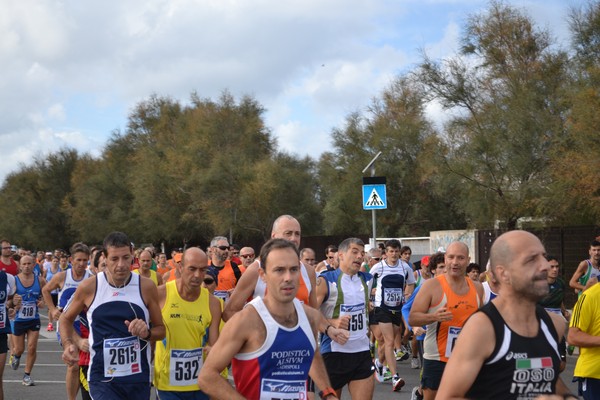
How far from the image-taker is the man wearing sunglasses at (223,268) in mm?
13031

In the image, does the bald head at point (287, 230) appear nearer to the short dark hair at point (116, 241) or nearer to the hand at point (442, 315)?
the short dark hair at point (116, 241)

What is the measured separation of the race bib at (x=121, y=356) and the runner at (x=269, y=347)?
Answer: 2644 millimetres

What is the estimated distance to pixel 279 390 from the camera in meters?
4.75

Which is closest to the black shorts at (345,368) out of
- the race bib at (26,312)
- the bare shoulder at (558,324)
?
the bare shoulder at (558,324)

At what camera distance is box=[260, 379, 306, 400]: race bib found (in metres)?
4.73

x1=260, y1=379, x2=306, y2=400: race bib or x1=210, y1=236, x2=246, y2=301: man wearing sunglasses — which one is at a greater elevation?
x1=210, y1=236, x2=246, y2=301: man wearing sunglasses

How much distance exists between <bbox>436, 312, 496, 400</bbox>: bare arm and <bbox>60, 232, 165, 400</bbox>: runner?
12.5ft

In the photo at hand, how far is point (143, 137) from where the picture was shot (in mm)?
71000

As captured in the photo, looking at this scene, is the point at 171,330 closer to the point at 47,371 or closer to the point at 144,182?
the point at 47,371

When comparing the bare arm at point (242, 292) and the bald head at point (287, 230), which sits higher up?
the bald head at point (287, 230)

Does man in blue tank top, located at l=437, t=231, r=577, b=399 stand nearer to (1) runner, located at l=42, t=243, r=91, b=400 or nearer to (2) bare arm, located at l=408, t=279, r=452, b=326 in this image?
(2) bare arm, located at l=408, t=279, r=452, b=326

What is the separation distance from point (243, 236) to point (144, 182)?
9796 mm

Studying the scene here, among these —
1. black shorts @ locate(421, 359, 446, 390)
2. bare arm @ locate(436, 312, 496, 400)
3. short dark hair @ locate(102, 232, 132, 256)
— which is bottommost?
black shorts @ locate(421, 359, 446, 390)

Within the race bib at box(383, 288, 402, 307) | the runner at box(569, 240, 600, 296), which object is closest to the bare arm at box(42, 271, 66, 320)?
the race bib at box(383, 288, 402, 307)
